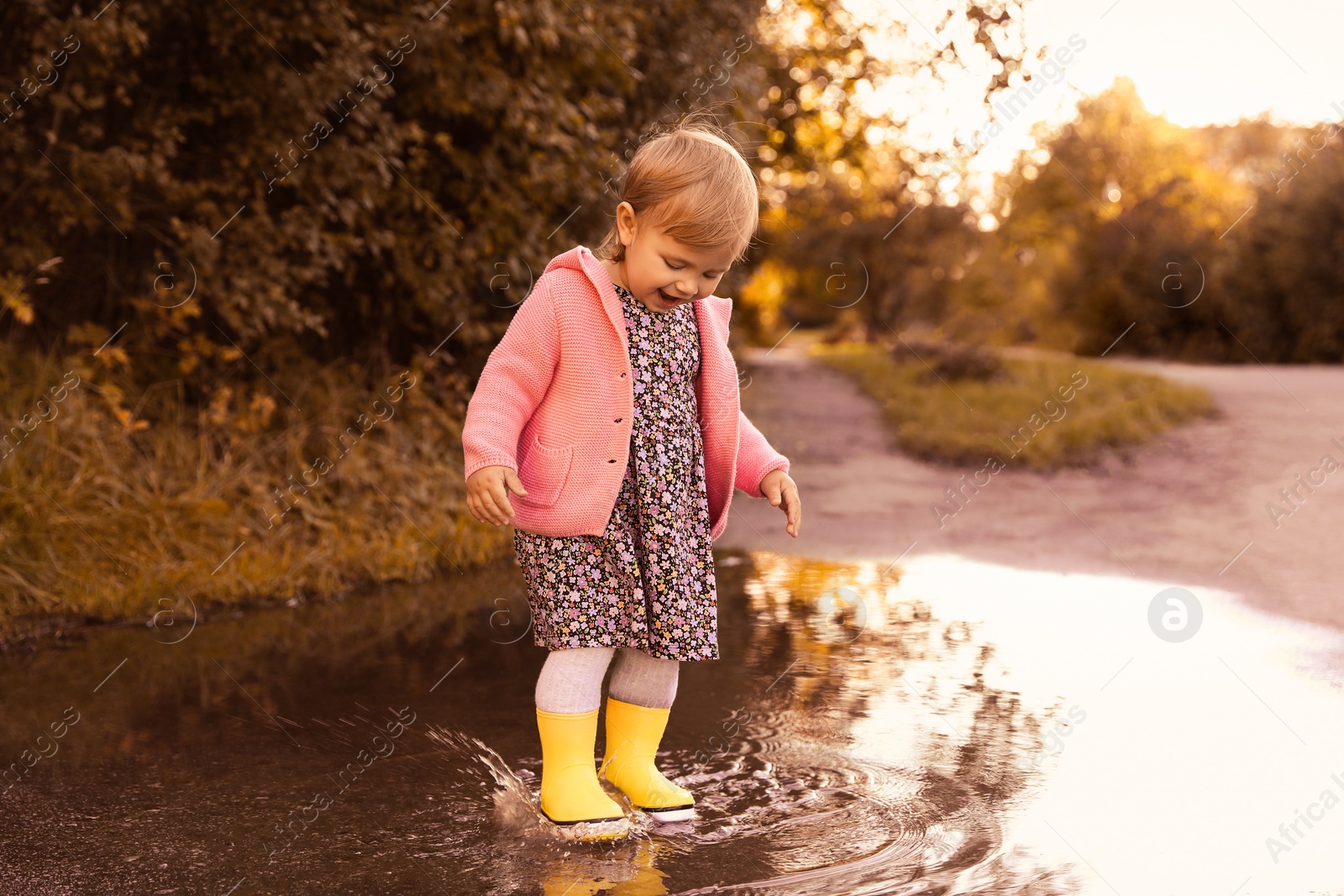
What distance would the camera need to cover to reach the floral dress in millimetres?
2775

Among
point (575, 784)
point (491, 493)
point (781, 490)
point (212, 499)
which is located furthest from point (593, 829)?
point (212, 499)

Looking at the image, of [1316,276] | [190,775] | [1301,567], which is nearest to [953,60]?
[1301,567]

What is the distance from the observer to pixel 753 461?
10.0 ft

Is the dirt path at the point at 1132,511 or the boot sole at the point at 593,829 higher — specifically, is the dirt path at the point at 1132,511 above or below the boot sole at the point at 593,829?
above

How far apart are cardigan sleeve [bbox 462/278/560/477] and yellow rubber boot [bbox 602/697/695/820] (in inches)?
25.4

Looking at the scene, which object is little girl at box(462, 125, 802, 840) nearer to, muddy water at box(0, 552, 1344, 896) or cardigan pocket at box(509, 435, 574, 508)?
cardigan pocket at box(509, 435, 574, 508)

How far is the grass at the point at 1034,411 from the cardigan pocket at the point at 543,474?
6.09 m

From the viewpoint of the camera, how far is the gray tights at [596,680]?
109 inches

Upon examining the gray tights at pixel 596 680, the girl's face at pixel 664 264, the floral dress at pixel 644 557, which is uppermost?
the girl's face at pixel 664 264
